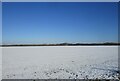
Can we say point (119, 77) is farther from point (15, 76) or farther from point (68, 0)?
point (15, 76)

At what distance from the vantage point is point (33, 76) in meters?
6.96

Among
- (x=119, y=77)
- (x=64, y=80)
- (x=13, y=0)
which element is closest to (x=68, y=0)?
(x=13, y=0)

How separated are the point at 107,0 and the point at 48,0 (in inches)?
70.8

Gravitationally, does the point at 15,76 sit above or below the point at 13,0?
below

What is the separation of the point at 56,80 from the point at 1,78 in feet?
6.10

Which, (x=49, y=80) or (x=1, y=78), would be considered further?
(x=1, y=78)

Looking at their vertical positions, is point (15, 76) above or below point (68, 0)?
below

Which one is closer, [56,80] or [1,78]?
[56,80]

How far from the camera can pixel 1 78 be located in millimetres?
6703

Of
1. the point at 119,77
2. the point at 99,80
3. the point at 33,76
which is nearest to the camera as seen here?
the point at 99,80

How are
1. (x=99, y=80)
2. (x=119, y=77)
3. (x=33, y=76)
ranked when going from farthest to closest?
(x=33, y=76) → (x=119, y=77) → (x=99, y=80)

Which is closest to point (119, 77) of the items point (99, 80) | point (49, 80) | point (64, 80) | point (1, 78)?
point (99, 80)

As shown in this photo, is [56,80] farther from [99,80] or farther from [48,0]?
[48,0]

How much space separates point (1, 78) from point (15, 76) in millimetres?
500
